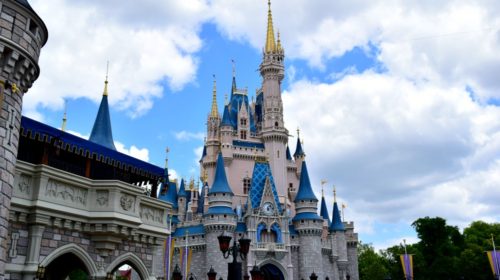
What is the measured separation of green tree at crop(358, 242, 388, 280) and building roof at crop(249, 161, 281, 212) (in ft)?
63.7

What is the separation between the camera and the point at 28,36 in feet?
38.4

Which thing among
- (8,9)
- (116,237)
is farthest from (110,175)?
(8,9)

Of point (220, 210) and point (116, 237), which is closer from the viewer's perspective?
point (116, 237)

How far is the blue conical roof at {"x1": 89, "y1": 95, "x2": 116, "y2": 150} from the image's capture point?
64.6 feet

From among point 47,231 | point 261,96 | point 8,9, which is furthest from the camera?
point 261,96

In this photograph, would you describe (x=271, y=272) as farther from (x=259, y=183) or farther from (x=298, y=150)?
(x=298, y=150)

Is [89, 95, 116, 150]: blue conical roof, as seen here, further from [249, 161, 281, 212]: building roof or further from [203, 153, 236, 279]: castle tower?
[249, 161, 281, 212]: building roof

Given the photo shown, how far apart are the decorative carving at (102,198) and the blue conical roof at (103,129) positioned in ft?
16.1

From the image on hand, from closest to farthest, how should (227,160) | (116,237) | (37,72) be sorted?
(37,72), (116,237), (227,160)

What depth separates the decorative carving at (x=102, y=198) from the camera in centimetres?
1495

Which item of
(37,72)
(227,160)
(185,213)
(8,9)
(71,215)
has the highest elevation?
(227,160)

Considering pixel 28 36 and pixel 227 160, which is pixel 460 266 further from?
pixel 28 36

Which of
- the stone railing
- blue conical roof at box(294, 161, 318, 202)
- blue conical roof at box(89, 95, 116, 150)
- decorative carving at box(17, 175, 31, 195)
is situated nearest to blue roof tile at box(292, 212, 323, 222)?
blue conical roof at box(294, 161, 318, 202)

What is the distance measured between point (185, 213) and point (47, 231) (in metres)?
46.5
